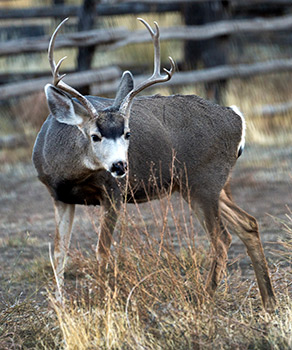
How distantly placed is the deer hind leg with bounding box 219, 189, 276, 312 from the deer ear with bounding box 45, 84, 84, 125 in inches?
47.8

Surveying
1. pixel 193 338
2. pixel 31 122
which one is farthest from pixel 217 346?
pixel 31 122

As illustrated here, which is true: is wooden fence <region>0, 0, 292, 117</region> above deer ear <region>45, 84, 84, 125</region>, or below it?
below

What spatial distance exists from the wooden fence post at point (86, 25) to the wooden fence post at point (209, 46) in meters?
2.16

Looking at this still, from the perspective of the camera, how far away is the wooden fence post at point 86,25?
1051 centimetres

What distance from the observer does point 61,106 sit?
200 inches

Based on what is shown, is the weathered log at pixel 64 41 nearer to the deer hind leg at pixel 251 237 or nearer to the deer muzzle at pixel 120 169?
the deer hind leg at pixel 251 237

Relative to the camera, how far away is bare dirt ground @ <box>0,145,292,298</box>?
608cm

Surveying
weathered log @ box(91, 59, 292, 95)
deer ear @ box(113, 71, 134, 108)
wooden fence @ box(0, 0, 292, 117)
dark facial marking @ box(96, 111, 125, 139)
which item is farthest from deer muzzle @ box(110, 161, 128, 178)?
weathered log @ box(91, 59, 292, 95)

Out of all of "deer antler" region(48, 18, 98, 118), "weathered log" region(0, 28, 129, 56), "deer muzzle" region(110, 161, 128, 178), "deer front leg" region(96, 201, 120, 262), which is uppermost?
→ "deer antler" region(48, 18, 98, 118)

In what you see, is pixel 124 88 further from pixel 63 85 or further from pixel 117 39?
pixel 117 39

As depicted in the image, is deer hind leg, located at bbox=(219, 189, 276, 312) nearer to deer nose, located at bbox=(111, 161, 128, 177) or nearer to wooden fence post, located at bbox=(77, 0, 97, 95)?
deer nose, located at bbox=(111, 161, 128, 177)

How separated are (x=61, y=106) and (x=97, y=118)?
0.89 feet

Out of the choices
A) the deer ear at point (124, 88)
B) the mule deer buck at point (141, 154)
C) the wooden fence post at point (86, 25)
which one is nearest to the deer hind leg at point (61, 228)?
the mule deer buck at point (141, 154)

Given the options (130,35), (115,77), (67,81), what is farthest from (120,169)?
(130,35)
